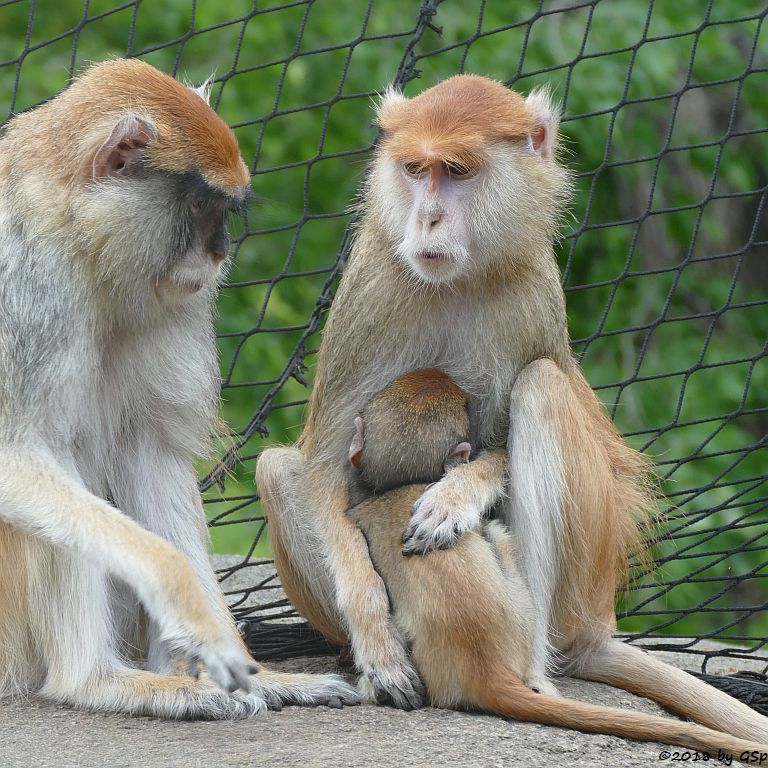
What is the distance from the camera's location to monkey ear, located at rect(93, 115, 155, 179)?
2604 mm

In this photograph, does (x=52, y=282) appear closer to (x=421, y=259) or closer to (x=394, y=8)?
(x=421, y=259)

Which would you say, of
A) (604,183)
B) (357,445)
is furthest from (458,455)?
(604,183)

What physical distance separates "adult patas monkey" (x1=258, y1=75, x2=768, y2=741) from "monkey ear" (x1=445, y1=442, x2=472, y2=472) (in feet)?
0.19

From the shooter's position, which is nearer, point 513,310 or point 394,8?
point 513,310

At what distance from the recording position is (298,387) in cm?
582

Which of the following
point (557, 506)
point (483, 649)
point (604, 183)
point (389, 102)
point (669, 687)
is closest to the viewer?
point (483, 649)

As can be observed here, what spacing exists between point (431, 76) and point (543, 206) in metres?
2.52

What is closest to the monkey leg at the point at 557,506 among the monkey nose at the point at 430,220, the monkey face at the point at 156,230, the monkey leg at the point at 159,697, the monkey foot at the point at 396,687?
the monkey foot at the point at 396,687

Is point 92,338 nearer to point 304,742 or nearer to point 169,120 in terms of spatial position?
point 169,120

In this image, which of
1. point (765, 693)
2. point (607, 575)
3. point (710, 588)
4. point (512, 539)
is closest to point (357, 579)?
point (512, 539)

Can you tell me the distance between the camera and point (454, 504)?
2.70 meters

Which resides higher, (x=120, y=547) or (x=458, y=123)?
(x=458, y=123)

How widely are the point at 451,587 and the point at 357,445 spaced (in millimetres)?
469

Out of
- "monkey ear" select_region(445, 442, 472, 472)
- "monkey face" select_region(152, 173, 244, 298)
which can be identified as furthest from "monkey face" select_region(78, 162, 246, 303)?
"monkey ear" select_region(445, 442, 472, 472)
